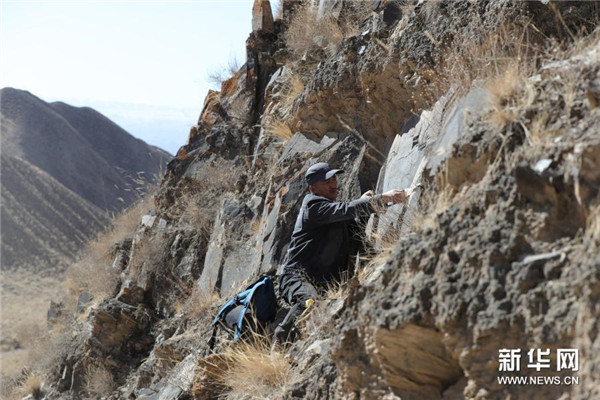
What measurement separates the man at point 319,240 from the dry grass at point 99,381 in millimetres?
4332

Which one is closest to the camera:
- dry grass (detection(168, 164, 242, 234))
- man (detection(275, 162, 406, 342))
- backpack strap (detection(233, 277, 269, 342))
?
backpack strap (detection(233, 277, 269, 342))

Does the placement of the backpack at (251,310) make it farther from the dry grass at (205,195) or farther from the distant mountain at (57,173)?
the distant mountain at (57,173)

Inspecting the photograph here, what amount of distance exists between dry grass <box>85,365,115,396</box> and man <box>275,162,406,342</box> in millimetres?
4332

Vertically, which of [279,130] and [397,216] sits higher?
[279,130]

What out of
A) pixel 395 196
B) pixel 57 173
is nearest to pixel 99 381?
pixel 395 196

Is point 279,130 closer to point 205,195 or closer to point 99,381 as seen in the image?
point 205,195

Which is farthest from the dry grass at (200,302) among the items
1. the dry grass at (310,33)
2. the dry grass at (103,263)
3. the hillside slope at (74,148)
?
the hillside slope at (74,148)

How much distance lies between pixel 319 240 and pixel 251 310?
86 cm

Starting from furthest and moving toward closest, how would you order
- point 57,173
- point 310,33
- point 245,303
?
point 57,173
point 310,33
point 245,303

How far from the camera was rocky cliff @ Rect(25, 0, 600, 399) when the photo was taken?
10.6ft

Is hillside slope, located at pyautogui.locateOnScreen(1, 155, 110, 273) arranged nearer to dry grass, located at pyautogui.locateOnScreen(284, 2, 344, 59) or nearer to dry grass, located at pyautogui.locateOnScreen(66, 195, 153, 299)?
dry grass, located at pyautogui.locateOnScreen(66, 195, 153, 299)

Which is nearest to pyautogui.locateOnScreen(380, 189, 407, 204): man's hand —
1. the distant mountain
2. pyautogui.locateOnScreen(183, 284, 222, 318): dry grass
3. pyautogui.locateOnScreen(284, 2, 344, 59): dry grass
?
pyautogui.locateOnScreen(183, 284, 222, 318): dry grass

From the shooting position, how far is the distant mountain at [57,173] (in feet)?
113

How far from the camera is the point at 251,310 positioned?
18.5 ft
